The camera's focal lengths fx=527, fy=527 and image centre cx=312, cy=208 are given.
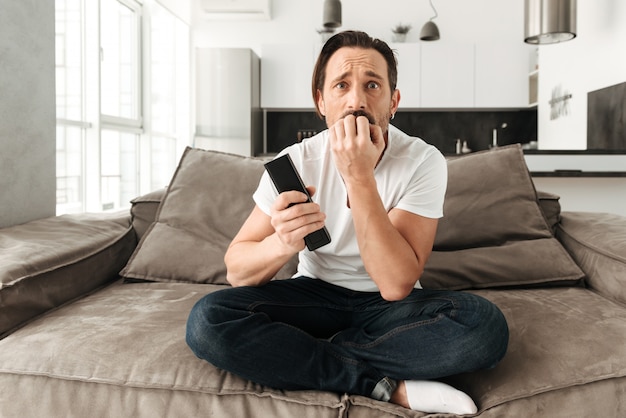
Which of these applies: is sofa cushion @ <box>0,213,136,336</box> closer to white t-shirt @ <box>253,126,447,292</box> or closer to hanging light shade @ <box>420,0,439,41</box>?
white t-shirt @ <box>253,126,447,292</box>

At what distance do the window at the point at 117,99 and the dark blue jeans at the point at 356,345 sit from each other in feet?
9.70

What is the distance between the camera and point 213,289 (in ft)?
5.43

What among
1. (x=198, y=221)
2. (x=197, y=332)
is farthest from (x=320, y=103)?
(x=197, y=332)

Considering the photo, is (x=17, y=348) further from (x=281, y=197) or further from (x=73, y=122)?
(x=73, y=122)

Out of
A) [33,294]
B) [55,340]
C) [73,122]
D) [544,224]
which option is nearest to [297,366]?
[55,340]

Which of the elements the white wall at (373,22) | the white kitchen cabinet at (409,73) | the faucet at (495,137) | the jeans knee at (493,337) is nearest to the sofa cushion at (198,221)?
the jeans knee at (493,337)

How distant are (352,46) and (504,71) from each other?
495cm

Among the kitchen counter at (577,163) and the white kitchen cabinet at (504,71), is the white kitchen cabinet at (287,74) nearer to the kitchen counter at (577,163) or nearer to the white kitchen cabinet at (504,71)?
the white kitchen cabinet at (504,71)

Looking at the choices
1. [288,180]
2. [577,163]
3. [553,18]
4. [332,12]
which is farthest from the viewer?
[332,12]

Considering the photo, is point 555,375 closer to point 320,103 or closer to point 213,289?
point 320,103

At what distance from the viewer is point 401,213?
4.18ft

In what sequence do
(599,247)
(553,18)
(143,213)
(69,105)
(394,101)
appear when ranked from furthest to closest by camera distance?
(553,18) → (69,105) → (143,213) → (599,247) → (394,101)

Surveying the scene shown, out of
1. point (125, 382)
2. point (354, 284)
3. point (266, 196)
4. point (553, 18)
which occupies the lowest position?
point (125, 382)

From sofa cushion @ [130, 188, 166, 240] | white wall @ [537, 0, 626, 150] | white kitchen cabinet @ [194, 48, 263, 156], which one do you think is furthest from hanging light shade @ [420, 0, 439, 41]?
sofa cushion @ [130, 188, 166, 240]
